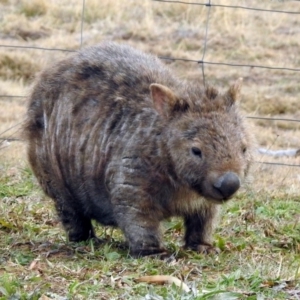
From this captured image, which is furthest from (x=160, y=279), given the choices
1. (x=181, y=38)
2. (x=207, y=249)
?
(x=181, y=38)

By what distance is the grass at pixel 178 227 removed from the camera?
4.75m

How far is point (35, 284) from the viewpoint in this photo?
4758 mm

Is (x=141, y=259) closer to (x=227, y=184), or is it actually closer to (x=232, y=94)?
(x=227, y=184)

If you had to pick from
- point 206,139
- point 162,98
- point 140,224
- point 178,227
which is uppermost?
point 162,98

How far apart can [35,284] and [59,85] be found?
1791 millimetres

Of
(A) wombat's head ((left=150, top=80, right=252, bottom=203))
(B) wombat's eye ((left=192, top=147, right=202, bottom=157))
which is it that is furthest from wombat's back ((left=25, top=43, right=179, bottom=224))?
(B) wombat's eye ((left=192, top=147, right=202, bottom=157))

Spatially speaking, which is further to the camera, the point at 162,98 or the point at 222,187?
the point at 162,98

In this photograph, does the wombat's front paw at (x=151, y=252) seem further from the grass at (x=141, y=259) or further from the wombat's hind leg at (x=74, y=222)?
the wombat's hind leg at (x=74, y=222)

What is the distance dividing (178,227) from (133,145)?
40.5 inches

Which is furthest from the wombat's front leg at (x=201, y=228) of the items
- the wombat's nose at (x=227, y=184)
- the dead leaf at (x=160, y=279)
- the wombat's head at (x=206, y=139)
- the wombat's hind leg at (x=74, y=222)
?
the dead leaf at (x=160, y=279)

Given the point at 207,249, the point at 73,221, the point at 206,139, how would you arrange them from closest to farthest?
the point at 206,139 → the point at 207,249 → the point at 73,221

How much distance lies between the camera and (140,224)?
5621mm

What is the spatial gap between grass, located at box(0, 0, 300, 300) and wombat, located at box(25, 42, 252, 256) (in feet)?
0.71

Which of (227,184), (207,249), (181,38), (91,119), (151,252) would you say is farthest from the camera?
(181,38)
